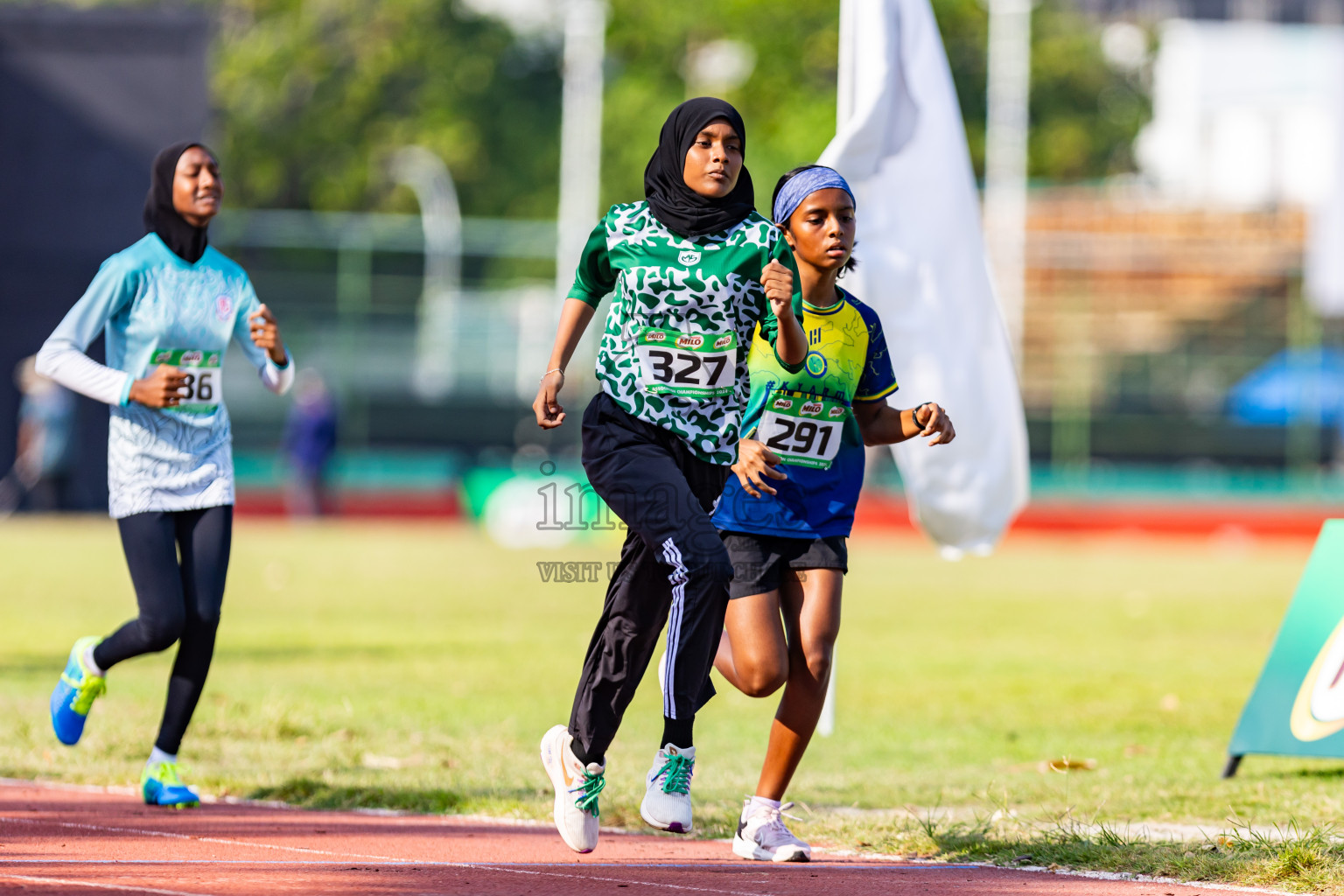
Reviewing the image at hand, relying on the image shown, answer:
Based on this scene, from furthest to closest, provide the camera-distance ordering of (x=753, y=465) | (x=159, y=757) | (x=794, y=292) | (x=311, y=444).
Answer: (x=311, y=444) → (x=159, y=757) → (x=794, y=292) → (x=753, y=465)

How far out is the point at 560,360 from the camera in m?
5.72

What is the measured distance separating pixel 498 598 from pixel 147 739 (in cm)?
950

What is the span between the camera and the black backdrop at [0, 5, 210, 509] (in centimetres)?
2830

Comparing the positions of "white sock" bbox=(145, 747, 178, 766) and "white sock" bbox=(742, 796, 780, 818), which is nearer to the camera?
"white sock" bbox=(742, 796, 780, 818)

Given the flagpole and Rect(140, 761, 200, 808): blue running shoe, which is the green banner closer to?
Rect(140, 761, 200, 808): blue running shoe

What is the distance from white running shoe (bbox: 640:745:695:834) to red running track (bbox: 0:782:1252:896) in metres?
0.14

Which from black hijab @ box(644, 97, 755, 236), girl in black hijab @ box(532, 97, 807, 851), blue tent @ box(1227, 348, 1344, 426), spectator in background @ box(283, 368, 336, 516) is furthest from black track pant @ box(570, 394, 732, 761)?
blue tent @ box(1227, 348, 1344, 426)

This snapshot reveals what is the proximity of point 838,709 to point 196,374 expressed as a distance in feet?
17.6

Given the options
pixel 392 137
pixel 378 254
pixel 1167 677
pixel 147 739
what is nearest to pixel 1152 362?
pixel 378 254

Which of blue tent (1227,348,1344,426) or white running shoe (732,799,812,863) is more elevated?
blue tent (1227,348,1344,426)

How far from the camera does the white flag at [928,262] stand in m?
8.55

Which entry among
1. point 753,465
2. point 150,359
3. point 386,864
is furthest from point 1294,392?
point 386,864

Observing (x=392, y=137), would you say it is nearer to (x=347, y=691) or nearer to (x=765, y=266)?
(x=347, y=691)

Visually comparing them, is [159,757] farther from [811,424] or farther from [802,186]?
[802,186]
